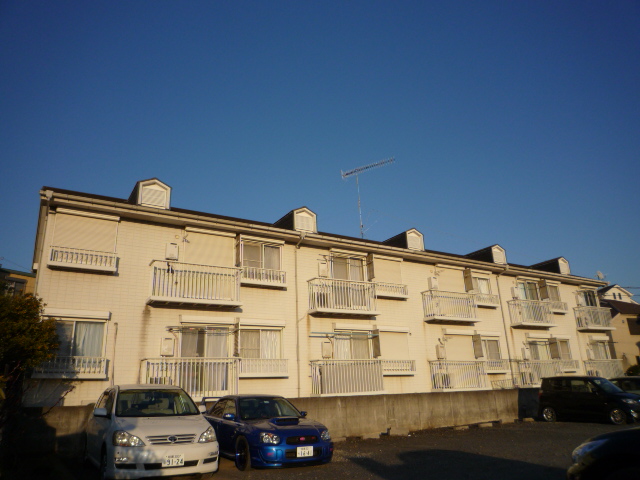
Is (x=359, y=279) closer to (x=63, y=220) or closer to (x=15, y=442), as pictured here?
(x=63, y=220)

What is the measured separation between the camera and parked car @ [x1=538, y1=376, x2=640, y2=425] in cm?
1567

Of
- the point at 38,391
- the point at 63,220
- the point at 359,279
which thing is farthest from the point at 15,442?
the point at 359,279

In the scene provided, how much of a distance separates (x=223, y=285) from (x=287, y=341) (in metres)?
3.04

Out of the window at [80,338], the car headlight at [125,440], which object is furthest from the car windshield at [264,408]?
the window at [80,338]

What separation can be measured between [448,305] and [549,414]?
18.3 feet

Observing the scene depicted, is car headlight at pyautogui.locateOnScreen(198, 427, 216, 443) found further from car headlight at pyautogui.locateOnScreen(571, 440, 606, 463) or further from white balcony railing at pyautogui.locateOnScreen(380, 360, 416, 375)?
white balcony railing at pyautogui.locateOnScreen(380, 360, 416, 375)

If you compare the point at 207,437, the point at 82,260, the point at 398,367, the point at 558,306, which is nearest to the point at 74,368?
the point at 82,260

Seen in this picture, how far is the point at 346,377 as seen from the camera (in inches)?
634

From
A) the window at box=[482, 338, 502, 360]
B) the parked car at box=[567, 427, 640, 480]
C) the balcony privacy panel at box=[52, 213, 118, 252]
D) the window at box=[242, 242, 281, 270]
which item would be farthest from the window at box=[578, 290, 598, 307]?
the balcony privacy panel at box=[52, 213, 118, 252]

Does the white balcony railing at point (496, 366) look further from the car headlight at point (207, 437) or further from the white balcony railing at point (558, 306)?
the car headlight at point (207, 437)

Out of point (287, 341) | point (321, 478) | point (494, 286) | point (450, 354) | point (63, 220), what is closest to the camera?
point (321, 478)

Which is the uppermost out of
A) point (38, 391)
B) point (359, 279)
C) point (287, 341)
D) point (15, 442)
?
point (359, 279)

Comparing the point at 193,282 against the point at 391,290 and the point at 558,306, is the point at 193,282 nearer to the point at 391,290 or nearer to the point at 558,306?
→ the point at 391,290

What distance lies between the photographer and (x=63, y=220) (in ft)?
44.2
